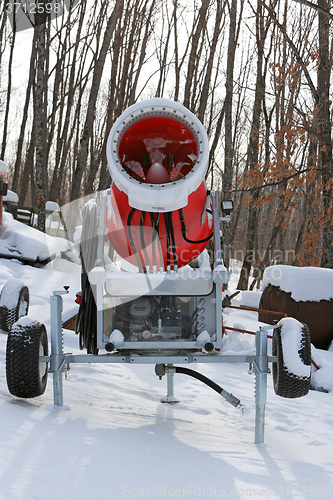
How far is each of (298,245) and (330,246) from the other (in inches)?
569

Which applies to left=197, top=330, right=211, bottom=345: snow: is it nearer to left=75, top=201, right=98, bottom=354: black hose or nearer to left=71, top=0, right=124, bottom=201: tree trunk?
left=75, top=201, right=98, bottom=354: black hose

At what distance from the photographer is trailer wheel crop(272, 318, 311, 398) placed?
3.00m

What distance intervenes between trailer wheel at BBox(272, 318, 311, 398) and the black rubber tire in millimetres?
1647

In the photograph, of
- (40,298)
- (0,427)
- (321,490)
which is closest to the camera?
(321,490)

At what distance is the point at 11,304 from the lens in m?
5.44

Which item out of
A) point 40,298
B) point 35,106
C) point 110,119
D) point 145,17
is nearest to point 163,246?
point 40,298

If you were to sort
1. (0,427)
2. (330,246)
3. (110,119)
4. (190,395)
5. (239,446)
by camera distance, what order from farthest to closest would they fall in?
(110,119) < (330,246) < (190,395) < (239,446) < (0,427)

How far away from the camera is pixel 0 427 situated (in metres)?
2.49

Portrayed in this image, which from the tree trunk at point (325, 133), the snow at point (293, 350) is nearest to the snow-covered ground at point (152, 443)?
the snow at point (293, 350)

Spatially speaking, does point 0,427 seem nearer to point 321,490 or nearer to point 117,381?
point 321,490

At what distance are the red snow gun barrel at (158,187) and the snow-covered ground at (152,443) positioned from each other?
1.25m

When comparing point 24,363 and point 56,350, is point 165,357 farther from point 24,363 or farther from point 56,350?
point 24,363

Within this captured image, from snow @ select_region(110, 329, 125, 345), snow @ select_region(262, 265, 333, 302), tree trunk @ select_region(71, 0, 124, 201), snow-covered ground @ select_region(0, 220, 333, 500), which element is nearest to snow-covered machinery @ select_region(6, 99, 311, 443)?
snow @ select_region(110, 329, 125, 345)

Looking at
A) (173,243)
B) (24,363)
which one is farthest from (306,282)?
(24,363)
